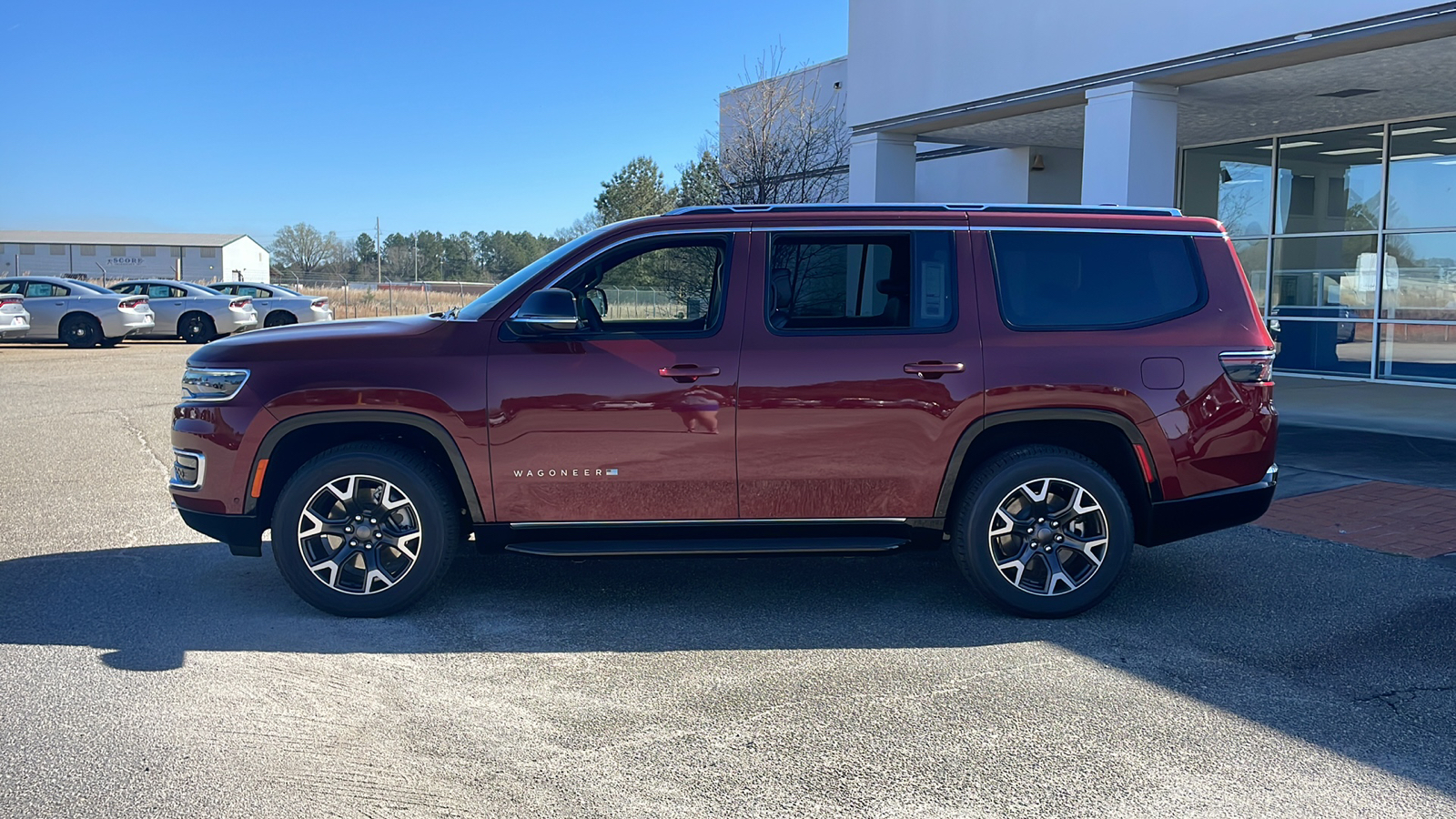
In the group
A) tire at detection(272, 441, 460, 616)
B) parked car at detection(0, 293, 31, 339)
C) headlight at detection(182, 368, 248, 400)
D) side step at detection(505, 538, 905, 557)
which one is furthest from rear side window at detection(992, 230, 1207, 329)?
parked car at detection(0, 293, 31, 339)

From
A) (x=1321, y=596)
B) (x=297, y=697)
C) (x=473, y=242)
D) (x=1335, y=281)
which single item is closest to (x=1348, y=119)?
(x=1335, y=281)

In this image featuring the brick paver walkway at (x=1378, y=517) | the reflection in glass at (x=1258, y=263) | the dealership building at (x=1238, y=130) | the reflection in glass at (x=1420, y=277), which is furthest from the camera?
the reflection in glass at (x=1258, y=263)

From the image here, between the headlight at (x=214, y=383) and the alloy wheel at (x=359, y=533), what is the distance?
640 millimetres

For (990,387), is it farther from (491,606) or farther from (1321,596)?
(491,606)

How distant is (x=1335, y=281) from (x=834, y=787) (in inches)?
625

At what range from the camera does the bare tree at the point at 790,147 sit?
1995 centimetres

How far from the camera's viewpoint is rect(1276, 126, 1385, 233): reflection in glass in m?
16.2

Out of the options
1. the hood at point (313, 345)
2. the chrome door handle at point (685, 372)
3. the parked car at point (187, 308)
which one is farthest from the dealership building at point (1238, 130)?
the parked car at point (187, 308)

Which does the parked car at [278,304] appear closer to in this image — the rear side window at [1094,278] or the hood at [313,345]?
the hood at [313,345]

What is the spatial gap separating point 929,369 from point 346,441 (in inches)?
109

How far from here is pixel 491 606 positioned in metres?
5.64

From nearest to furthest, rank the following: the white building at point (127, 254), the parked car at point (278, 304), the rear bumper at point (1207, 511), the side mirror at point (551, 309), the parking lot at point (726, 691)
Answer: the parking lot at point (726, 691)
the side mirror at point (551, 309)
the rear bumper at point (1207, 511)
the parked car at point (278, 304)
the white building at point (127, 254)

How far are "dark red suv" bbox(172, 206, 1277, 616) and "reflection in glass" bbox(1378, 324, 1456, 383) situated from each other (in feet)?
39.3

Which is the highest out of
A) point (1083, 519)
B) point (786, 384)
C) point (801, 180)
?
point (801, 180)
